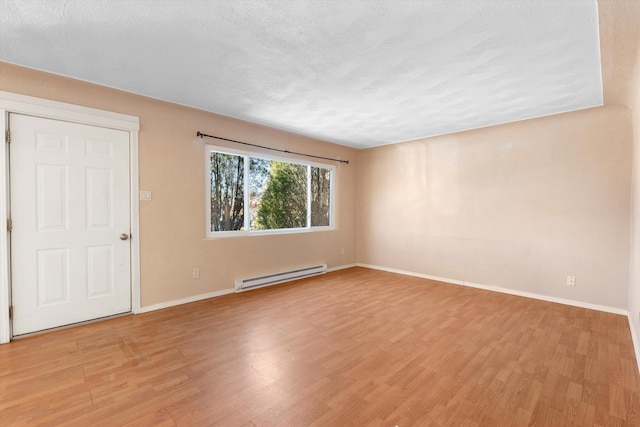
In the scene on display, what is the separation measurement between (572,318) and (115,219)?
517cm

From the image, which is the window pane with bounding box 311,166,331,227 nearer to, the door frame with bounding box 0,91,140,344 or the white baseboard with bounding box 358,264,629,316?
the white baseboard with bounding box 358,264,629,316

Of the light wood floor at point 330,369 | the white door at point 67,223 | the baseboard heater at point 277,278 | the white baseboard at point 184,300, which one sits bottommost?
the light wood floor at point 330,369

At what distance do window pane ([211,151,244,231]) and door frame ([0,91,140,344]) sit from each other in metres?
0.95

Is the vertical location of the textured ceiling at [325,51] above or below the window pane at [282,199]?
above

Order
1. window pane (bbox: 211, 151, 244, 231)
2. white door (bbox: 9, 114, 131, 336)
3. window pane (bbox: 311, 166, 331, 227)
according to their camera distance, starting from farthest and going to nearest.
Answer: window pane (bbox: 311, 166, 331, 227), window pane (bbox: 211, 151, 244, 231), white door (bbox: 9, 114, 131, 336)

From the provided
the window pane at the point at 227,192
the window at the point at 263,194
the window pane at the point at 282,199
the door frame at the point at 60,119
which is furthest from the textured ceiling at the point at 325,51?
the window pane at the point at 282,199

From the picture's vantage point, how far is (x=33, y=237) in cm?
268

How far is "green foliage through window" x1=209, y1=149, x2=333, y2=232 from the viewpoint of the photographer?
160 inches

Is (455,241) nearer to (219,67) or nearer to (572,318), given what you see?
(572,318)

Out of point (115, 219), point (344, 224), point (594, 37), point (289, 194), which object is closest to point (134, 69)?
point (115, 219)

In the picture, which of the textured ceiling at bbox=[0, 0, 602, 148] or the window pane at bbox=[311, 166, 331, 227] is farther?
the window pane at bbox=[311, 166, 331, 227]

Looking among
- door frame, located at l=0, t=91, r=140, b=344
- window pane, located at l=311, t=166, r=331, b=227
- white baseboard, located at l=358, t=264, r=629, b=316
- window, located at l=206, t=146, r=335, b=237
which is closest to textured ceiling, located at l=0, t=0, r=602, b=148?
door frame, located at l=0, t=91, r=140, b=344

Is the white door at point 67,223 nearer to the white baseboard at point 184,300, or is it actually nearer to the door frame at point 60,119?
the door frame at point 60,119

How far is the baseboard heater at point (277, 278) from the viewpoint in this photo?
4.13 meters
